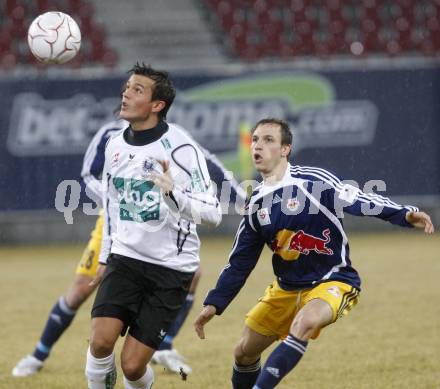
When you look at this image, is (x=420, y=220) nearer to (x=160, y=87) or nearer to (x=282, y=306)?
(x=282, y=306)

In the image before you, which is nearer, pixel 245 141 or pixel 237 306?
pixel 237 306

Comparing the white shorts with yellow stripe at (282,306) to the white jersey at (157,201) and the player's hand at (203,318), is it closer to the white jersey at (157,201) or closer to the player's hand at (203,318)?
the player's hand at (203,318)

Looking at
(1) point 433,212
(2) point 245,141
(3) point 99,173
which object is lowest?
→ (1) point 433,212

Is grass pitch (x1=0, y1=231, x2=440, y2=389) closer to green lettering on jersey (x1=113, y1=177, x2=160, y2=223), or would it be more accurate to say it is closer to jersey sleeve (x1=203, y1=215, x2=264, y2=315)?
jersey sleeve (x1=203, y1=215, x2=264, y2=315)

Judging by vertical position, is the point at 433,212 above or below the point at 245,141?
below

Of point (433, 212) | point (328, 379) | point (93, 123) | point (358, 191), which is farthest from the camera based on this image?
point (433, 212)

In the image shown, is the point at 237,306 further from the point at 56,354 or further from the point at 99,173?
the point at 99,173

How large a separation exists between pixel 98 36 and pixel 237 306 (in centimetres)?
1033

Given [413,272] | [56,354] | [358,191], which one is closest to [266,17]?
[413,272]

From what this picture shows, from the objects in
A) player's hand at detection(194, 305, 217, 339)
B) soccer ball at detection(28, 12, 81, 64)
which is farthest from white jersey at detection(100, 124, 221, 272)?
soccer ball at detection(28, 12, 81, 64)

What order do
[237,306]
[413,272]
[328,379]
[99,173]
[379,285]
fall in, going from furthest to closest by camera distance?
[413,272] → [379,285] → [237,306] → [99,173] → [328,379]

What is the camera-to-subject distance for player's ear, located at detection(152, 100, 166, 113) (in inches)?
246

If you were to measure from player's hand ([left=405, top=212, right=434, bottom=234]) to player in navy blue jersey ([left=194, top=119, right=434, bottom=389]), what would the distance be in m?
0.18

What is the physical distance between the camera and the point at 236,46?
68.4 feet
